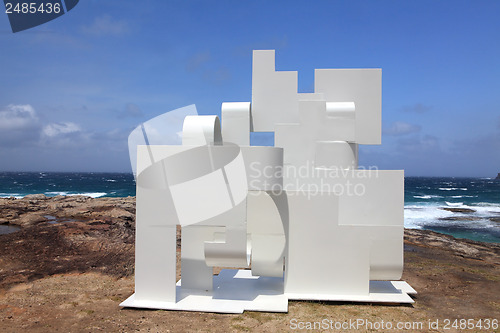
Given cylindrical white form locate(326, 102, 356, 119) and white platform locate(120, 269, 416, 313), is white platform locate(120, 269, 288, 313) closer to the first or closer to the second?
white platform locate(120, 269, 416, 313)

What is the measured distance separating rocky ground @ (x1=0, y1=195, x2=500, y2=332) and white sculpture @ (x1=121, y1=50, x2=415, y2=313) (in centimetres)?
44

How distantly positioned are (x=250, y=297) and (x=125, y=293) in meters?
3.11

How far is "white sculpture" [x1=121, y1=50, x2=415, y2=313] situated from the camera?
7211 millimetres

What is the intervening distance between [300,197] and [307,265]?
5.19ft

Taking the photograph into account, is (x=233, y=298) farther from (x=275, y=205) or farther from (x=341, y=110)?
(x=341, y=110)

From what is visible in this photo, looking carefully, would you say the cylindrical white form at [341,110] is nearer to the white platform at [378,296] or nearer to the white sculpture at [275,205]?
the white sculpture at [275,205]

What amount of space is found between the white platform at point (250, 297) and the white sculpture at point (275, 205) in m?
0.03

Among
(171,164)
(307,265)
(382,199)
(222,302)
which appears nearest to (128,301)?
(222,302)

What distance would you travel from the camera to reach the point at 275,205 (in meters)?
8.05

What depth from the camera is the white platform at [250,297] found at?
24.1ft

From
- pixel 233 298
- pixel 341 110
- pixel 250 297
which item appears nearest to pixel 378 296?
pixel 250 297

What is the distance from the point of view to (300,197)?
801cm

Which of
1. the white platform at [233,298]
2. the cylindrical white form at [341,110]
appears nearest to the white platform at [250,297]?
the white platform at [233,298]

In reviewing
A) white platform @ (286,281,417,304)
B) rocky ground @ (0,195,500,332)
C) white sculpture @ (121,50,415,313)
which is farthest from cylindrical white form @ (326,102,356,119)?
rocky ground @ (0,195,500,332)
